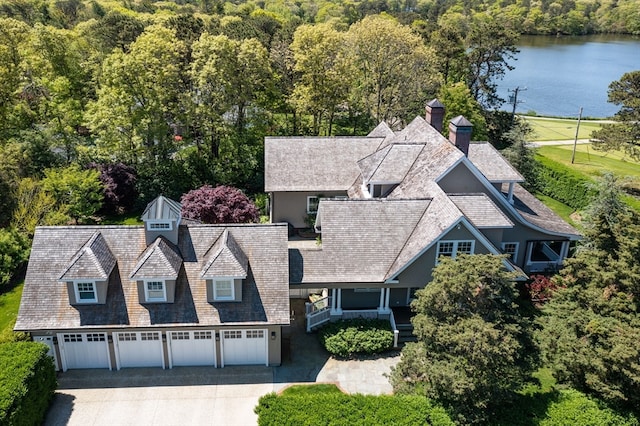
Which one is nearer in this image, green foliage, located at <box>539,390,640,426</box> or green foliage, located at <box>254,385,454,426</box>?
green foliage, located at <box>254,385,454,426</box>

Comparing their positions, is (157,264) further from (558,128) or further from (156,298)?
(558,128)

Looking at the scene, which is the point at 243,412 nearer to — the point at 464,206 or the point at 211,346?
the point at 211,346

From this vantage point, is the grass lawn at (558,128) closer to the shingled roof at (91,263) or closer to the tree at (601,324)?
the tree at (601,324)

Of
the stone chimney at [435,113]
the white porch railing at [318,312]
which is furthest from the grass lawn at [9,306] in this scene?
the stone chimney at [435,113]

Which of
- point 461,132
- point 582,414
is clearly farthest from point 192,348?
point 461,132

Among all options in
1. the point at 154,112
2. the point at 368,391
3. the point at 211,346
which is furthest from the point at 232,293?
the point at 154,112

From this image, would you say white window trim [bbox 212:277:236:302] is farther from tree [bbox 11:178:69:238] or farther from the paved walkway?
tree [bbox 11:178:69:238]

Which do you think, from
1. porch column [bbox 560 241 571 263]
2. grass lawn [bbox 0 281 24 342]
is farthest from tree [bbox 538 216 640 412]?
grass lawn [bbox 0 281 24 342]
